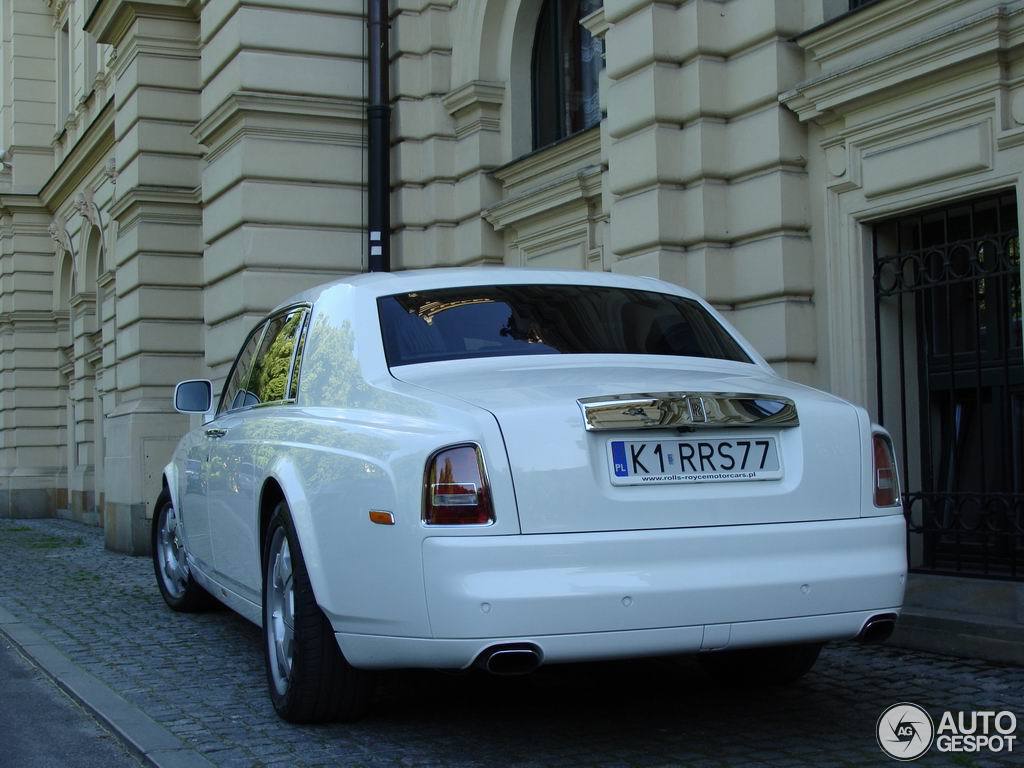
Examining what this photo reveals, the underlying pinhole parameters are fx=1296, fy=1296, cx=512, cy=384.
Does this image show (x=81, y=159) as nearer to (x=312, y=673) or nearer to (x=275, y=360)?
(x=275, y=360)

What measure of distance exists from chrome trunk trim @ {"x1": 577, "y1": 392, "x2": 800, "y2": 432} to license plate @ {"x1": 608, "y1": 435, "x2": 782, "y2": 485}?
57mm

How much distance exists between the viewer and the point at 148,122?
51.9 feet

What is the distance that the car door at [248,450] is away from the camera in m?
5.29

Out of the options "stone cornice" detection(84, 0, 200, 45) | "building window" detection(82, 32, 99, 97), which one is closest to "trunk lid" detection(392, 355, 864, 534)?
"stone cornice" detection(84, 0, 200, 45)

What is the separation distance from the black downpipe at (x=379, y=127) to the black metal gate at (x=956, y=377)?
5.93 metres

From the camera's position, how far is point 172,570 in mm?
8031

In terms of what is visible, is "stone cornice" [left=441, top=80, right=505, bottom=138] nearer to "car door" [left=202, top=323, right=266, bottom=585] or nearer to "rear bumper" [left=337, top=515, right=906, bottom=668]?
"car door" [left=202, top=323, right=266, bottom=585]

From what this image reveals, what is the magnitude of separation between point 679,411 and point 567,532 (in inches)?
20.7

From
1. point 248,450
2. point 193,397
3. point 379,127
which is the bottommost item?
point 248,450

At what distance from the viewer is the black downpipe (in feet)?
42.4

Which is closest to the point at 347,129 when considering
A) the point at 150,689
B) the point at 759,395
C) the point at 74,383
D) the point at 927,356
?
the point at 927,356

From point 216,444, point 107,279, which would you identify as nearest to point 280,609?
point 216,444

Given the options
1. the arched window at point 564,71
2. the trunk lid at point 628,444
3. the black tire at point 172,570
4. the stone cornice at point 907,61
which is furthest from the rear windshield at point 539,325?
the arched window at point 564,71

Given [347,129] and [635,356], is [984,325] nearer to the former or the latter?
[635,356]
